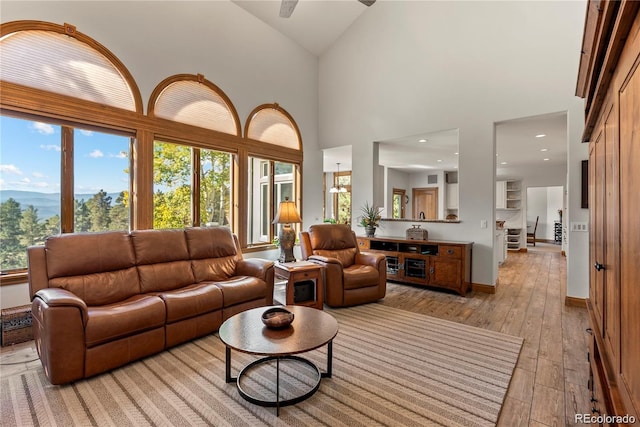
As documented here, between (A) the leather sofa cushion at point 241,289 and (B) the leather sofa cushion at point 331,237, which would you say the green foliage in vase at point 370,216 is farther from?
(A) the leather sofa cushion at point 241,289

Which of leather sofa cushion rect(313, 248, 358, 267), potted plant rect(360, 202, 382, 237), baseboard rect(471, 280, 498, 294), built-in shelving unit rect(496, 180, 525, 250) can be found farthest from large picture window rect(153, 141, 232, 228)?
built-in shelving unit rect(496, 180, 525, 250)

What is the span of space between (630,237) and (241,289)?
3028mm

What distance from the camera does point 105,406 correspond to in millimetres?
1996

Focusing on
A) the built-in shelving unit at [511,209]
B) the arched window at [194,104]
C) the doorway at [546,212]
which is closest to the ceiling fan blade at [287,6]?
the arched window at [194,104]

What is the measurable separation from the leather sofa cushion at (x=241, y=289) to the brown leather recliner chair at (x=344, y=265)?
2.95 feet

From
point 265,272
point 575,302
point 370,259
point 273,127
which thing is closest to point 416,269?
point 370,259

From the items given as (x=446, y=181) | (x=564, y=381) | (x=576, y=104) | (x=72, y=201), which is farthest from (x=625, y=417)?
(x=446, y=181)

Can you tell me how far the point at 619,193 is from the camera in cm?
109

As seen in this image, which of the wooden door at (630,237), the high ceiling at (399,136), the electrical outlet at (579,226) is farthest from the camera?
the high ceiling at (399,136)

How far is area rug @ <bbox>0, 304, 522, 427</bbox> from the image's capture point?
188cm

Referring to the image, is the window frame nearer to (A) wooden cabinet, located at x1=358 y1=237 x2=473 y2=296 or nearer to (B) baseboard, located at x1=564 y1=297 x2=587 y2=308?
(A) wooden cabinet, located at x1=358 y1=237 x2=473 y2=296

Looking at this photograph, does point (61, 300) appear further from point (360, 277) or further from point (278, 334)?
point (360, 277)

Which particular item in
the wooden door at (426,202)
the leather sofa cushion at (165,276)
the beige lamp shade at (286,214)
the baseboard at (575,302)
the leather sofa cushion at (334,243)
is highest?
the wooden door at (426,202)

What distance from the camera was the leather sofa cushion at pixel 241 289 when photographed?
10.3ft
